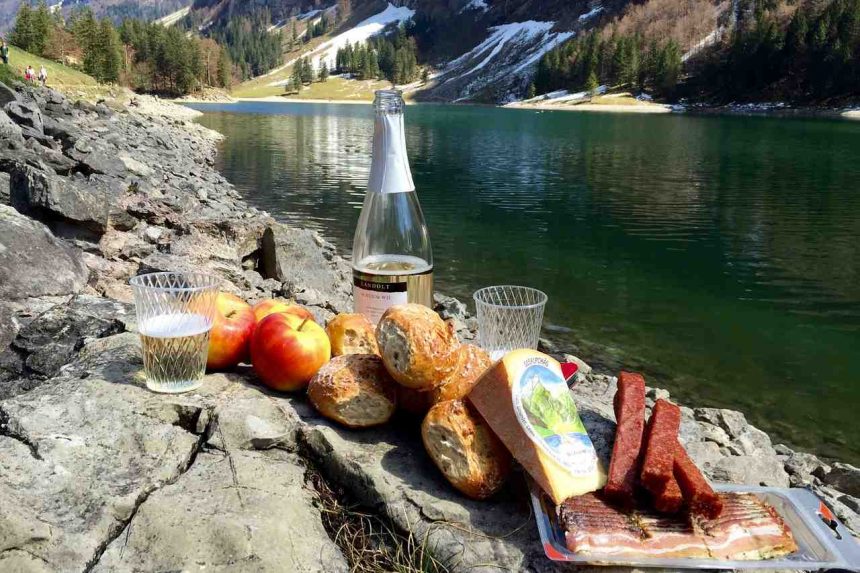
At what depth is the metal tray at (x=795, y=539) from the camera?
7.74 ft

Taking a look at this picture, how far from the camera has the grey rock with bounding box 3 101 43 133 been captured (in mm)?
18562

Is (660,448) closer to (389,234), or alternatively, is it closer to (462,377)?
(462,377)

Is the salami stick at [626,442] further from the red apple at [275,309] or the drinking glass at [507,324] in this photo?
the red apple at [275,309]

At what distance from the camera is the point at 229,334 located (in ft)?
11.6

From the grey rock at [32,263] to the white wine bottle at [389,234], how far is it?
131 inches

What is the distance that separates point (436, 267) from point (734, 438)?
12058 millimetres

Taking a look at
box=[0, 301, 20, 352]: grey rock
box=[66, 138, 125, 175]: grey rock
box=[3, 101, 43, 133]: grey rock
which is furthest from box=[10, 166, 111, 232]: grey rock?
box=[3, 101, 43, 133]: grey rock

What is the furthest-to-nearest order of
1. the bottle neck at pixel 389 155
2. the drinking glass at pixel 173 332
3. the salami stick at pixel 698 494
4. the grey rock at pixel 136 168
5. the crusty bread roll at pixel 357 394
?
the grey rock at pixel 136 168
the bottle neck at pixel 389 155
the drinking glass at pixel 173 332
the crusty bread roll at pixel 357 394
the salami stick at pixel 698 494

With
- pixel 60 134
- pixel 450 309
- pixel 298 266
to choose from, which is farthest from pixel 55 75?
pixel 450 309

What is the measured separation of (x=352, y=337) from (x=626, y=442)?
1.49 meters

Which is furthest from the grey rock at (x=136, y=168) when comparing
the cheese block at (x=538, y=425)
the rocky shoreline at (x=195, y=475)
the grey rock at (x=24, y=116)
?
the cheese block at (x=538, y=425)

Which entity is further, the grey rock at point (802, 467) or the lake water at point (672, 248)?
the lake water at point (672, 248)

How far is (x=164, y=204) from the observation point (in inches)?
519

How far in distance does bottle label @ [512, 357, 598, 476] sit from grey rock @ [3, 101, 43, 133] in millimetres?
19152
